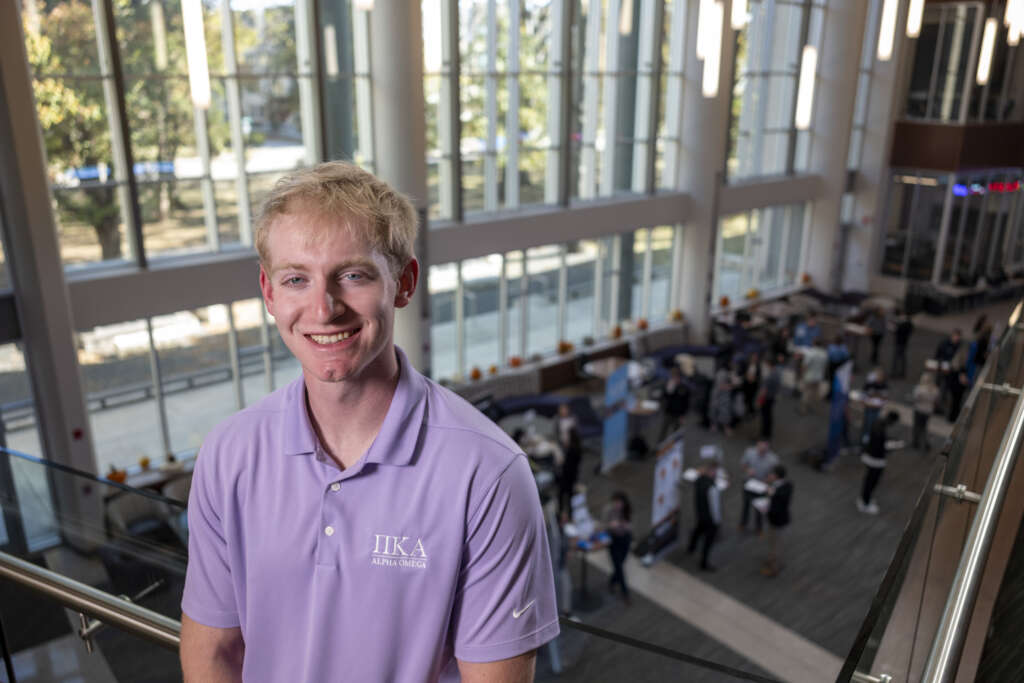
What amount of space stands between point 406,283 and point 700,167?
1741cm

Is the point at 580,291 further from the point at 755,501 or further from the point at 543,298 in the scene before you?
the point at 755,501

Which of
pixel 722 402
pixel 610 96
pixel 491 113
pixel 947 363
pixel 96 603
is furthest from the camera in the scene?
pixel 610 96

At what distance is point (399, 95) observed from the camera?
12.7 metres

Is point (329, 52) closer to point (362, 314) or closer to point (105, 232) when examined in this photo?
point (105, 232)

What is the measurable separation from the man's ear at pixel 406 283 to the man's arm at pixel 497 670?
2.28 ft

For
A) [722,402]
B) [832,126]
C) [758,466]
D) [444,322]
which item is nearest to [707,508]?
[758,466]

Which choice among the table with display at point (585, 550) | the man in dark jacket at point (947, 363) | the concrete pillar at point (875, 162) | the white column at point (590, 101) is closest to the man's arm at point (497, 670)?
the table with display at point (585, 550)

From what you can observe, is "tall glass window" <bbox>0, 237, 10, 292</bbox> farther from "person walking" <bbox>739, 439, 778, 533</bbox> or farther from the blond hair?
the blond hair

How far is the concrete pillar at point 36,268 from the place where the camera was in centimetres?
902

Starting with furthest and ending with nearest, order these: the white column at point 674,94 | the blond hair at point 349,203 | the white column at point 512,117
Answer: the white column at point 674,94, the white column at point 512,117, the blond hair at point 349,203

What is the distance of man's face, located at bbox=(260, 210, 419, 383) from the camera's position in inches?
56.4

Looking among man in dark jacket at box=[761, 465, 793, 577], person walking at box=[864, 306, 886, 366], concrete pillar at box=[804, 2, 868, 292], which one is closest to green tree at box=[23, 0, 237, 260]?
man in dark jacket at box=[761, 465, 793, 577]

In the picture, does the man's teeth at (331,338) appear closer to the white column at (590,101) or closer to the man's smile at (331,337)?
the man's smile at (331,337)

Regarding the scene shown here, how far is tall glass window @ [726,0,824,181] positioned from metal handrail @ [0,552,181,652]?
63.3ft
